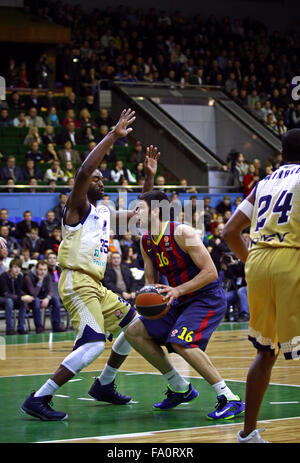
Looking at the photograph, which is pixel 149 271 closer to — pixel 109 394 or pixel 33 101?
pixel 109 394

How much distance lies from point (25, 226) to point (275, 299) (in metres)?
13.1

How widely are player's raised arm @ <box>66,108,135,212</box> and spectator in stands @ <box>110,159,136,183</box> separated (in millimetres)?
13740

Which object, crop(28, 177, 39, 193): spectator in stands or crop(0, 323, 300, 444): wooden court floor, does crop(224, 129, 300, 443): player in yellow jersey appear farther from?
crop(28, 177, 39, 193): spectator in stands

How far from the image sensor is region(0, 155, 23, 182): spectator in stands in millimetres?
18984

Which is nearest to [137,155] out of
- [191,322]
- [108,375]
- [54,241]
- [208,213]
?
[208,213]

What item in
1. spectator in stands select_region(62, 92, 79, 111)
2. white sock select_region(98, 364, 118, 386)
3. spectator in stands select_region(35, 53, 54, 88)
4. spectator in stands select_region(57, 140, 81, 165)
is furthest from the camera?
spectator in stands select_region(35, 53, 54, 88)

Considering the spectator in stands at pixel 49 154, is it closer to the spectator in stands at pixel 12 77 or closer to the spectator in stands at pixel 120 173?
the spectator in stands at pixel 120 173

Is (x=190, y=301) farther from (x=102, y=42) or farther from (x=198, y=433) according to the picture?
(x=102, y=42)

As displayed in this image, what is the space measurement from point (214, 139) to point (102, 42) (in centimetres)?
471

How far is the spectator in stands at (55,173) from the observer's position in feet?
63.6

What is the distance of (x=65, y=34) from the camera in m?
25.6

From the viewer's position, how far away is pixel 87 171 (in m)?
6.33

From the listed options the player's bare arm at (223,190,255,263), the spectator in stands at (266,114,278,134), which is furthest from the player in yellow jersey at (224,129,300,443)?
the spectator in stands at (266,114,278,134)
